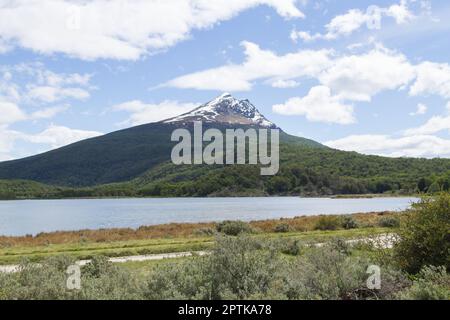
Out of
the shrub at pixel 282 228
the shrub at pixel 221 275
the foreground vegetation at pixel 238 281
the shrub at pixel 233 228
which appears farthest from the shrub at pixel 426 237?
the shrub at pixel 282 228

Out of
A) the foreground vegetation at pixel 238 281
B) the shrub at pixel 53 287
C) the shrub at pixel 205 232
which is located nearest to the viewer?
the shrub at pixel 53 287

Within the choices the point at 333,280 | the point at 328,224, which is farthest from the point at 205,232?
the point at 333,280

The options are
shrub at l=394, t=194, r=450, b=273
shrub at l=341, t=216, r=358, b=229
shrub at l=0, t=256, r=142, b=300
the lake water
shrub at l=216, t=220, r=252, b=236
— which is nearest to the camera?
shrub at l=0, t=256, r=142, b=300

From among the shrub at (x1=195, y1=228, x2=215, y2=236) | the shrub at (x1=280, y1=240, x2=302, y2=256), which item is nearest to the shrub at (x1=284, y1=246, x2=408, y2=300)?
the shrub at (x1=280, y1=240, x2=302, y2=256)

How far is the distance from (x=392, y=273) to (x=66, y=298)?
6646 mm

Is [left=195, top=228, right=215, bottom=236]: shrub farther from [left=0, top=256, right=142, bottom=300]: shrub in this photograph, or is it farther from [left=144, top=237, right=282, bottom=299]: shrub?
[left=144, top=237, right=282, bottom=299]: shrub

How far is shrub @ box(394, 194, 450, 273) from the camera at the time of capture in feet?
41.0

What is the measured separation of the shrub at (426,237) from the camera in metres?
12.5

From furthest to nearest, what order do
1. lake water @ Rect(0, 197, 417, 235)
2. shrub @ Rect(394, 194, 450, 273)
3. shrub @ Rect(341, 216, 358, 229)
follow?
lake water @ Rect(0, 197, 417, 235) < shrub @ Rect(341, 216, 358, 229) < shrub @ Rect(394, 194, 450, 273)

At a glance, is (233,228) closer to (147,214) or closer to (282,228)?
(282,228)

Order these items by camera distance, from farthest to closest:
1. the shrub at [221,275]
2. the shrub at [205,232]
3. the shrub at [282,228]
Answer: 1. the shrub at [282,228]
2. the shrub at [205,232]
3. the shrub at [221,275]

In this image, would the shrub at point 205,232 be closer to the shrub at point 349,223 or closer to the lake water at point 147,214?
the shrub at point 349,223

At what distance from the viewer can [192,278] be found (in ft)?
28.5
